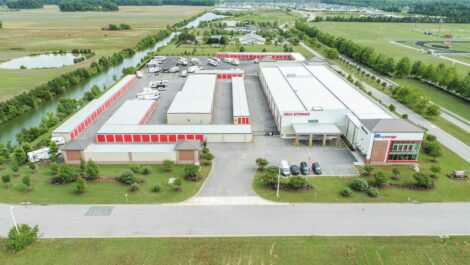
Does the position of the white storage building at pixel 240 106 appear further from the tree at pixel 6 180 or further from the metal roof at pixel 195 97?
the tree at pixel 6 180

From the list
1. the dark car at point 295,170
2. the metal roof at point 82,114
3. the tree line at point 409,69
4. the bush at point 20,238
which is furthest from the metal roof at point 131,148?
the tree line at point 409,69

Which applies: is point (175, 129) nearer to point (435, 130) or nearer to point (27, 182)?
point (27, 182)

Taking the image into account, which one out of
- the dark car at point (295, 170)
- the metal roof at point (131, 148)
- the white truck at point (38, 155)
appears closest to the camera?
the dark car at point (295, 170)

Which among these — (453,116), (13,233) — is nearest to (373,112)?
(453,116)

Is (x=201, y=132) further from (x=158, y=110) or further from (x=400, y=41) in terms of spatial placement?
(x=400, y=41)

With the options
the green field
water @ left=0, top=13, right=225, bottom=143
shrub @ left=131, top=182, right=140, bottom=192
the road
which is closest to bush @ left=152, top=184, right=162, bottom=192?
shrub @ left=131, top=182, right=140, bottom=192

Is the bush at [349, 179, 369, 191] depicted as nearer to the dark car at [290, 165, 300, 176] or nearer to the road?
the dark car at [290, 165, 300, 176]
